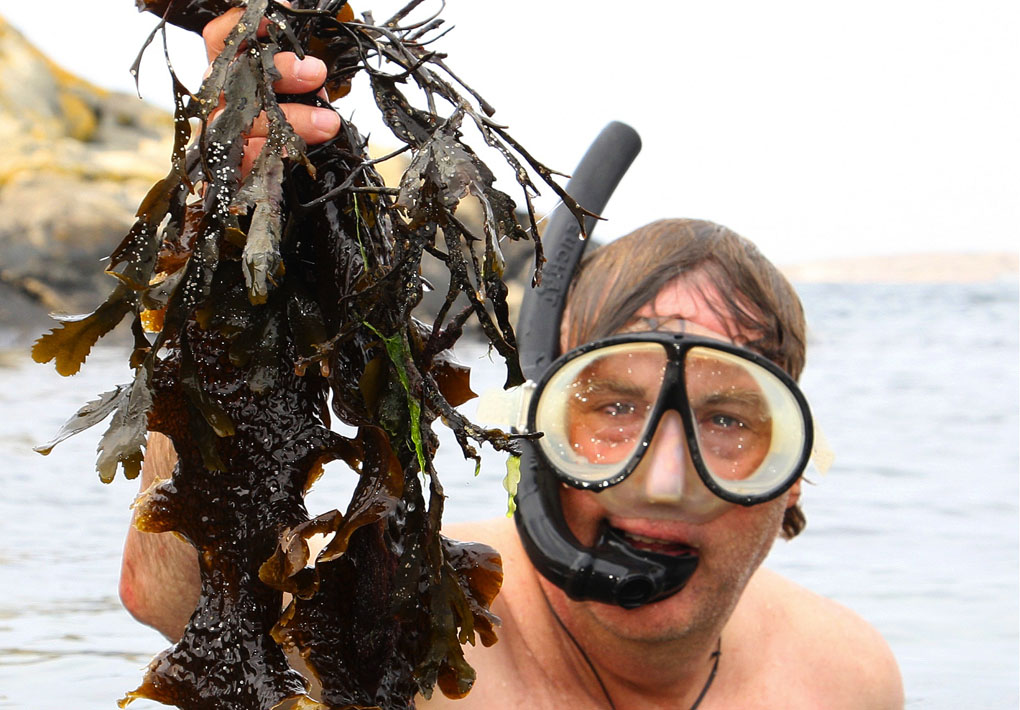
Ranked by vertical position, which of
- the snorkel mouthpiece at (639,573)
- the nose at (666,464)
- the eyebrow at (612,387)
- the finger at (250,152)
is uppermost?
the finger at (250,152)

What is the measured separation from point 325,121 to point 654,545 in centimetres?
165

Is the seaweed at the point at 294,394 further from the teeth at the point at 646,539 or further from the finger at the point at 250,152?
the teeth at the point at 646,539

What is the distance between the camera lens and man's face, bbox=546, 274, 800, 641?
8.82 feet

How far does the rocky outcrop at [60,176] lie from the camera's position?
14.0m

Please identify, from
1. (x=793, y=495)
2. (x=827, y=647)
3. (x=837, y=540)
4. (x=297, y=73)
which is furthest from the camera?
(x=837, y=540)

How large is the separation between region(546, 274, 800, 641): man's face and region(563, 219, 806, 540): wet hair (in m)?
0.07

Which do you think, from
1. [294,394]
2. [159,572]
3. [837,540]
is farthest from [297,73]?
[837,540]

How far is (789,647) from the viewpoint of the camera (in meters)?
3.41

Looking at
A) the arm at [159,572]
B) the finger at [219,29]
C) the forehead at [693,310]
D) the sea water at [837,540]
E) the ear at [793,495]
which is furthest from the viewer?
the sea water at [837,540]

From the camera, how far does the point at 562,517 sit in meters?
2.76

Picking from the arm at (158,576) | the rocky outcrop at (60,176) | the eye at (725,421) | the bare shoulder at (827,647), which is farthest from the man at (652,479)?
the rocky outcrop at (60,176)

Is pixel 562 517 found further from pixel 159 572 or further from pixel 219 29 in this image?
pixel 219 29

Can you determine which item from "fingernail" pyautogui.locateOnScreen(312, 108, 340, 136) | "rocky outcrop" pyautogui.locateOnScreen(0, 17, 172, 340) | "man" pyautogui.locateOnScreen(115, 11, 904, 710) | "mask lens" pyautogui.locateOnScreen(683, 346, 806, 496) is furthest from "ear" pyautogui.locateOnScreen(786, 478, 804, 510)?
"rocky outcrop" pyautogui.locateOnScreen(0, 17, 172, 340)

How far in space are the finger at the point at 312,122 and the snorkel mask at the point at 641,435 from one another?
55.4 inches
